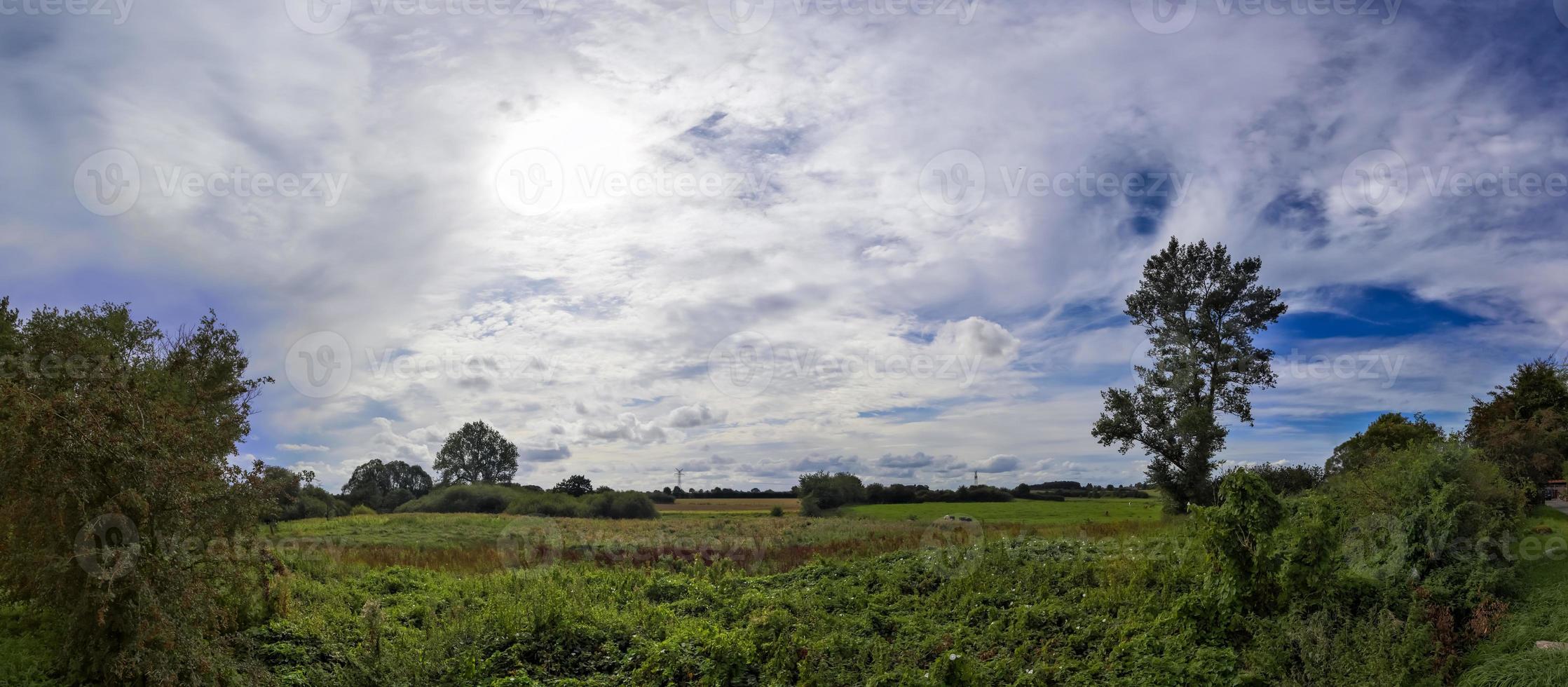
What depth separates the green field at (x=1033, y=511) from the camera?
2600cm

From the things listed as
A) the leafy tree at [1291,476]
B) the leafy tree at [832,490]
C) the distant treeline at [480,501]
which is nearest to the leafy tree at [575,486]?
the distant treeline at [480,501]

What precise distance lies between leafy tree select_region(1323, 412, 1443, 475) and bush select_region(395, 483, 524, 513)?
45956 millimetres

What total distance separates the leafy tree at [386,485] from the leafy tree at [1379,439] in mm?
61303

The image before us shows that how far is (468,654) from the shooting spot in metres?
10.9

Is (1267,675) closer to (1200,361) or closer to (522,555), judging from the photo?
(522,555)

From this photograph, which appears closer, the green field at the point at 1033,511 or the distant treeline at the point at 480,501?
the green field at the point at 1033,511

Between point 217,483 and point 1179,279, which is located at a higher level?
point 1179,279

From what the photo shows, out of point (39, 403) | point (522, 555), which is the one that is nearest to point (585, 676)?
point (39, 403)

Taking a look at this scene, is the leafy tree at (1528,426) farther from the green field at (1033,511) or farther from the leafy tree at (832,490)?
the leafy tree at (832,490)

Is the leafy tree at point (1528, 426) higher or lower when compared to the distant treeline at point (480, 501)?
higher

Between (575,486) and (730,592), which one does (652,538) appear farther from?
(575,486)

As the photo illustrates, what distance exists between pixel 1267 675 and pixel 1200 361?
20.6 metres

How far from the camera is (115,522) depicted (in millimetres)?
8547

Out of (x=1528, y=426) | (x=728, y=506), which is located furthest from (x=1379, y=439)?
(x=728, y=506)
